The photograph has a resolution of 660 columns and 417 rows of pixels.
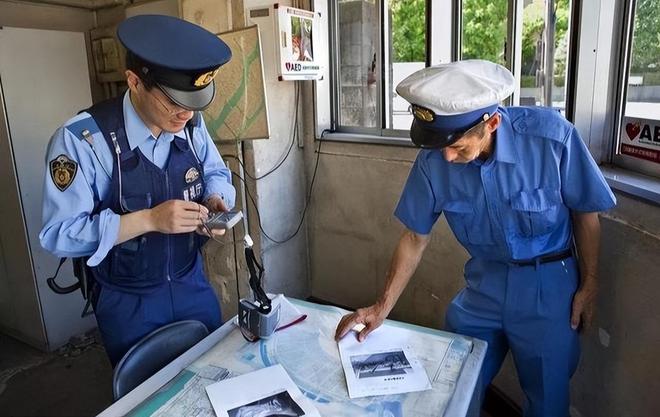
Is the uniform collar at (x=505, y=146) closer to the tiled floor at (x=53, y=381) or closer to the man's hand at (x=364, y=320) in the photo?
the man's hand at (x=364, y=320)

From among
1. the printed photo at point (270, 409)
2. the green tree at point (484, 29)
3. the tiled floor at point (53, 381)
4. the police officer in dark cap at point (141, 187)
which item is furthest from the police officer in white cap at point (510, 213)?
the tiled floor at point (53, 381)

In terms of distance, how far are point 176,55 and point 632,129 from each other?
4.93 ft

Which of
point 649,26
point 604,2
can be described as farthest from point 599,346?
point 604,2

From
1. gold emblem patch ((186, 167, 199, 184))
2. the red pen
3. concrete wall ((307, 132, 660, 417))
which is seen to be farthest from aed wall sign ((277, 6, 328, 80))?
the red pen

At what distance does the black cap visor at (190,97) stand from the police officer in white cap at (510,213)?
531mm

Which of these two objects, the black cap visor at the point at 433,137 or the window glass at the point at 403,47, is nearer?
the black cap visor at the point at 433,137

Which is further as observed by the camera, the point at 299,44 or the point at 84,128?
the point at 299,44

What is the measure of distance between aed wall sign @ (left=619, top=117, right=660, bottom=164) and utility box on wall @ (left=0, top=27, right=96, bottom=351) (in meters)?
2.73

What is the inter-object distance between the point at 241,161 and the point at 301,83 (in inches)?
23.6

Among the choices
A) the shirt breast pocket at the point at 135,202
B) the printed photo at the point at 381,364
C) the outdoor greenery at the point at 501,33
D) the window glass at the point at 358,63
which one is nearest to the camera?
the printed photo at the point at 381,364

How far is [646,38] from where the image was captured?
1590 mm

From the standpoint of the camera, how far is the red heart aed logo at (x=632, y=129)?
5.32ft

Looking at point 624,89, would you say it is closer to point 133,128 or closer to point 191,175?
point 191,175

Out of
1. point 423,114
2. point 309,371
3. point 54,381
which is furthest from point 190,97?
point 54,381
